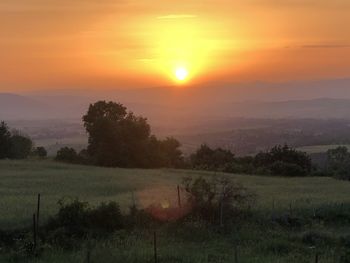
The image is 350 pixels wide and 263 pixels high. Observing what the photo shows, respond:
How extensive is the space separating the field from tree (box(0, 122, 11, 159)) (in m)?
20.7

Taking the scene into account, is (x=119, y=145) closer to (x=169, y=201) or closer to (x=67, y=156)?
(x=67, y=156)

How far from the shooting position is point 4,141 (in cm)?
7894

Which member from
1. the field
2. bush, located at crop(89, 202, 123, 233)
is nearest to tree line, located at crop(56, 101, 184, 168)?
the field

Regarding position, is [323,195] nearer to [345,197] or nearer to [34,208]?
[345,197]

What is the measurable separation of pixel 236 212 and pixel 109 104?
53.7m

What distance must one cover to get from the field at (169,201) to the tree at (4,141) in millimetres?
20714

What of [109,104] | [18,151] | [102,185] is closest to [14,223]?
[102,185]

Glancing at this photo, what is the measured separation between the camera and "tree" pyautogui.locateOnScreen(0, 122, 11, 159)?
77625 mm

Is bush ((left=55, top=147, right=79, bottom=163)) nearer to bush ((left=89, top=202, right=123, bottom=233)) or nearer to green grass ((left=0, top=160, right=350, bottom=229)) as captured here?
green grass ((left=0, top=160, right=350, bottom=229))

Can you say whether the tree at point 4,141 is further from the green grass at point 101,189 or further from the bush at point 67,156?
the green grass at point 101,189

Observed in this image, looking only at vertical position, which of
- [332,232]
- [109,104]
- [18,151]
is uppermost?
[109,104]

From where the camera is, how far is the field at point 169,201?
2031cm

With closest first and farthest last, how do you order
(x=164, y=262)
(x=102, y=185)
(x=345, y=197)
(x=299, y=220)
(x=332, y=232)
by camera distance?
(x=164, y=262)
(x=332, y=232)
(x=299, y=220)
(x=345, y=197)
(x=102, y=185)

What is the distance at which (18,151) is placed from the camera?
8481 centimetres
